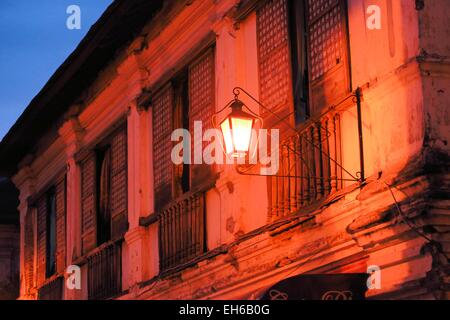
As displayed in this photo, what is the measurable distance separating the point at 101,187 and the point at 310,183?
22.9 ft

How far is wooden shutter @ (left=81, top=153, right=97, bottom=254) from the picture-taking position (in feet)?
56.0

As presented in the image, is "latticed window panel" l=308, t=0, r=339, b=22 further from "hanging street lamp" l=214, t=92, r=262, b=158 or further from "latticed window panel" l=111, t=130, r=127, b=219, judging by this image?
"latticed window panel" l=111, t=130, r=127, b=219

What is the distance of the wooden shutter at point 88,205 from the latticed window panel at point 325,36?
7042 millimetres

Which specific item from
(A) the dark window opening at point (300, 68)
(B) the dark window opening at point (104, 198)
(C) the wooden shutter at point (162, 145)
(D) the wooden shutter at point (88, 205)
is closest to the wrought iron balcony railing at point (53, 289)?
(D) the wooden shutter at point (88, 205)

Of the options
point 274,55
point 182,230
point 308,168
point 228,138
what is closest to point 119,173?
point 182,230

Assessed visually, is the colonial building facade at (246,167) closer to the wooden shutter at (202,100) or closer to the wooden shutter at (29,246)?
the wooden shutter at (202,100)

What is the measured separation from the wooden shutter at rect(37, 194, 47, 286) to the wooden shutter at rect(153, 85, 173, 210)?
5533 mm

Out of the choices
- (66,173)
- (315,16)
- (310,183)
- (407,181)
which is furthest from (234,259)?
(66,173)

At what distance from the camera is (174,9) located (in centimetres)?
1431

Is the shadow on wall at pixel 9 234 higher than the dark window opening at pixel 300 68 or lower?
higher

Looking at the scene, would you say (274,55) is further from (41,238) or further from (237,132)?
(41,238)

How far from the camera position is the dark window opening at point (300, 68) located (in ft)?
36.1
